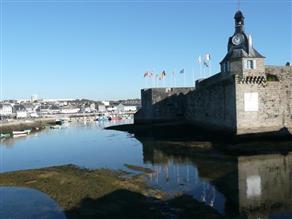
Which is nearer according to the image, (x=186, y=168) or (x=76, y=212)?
(x=76, y=212)

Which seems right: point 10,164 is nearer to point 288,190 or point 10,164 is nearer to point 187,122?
point 288,190

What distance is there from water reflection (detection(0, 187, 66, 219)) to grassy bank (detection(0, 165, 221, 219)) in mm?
262

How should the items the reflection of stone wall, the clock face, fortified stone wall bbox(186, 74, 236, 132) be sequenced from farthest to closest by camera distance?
the clock face, fortified stone wall bbox(186, 74, 236, 132), the reflection of stone wall

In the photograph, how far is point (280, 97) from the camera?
76.2ft

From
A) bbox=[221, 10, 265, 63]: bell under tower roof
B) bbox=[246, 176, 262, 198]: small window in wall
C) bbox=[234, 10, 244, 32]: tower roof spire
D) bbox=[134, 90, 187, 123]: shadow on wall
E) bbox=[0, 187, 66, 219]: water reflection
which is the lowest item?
bbox=[0, 187, 66, 219]: water reflection

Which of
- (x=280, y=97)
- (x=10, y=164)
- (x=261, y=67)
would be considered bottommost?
(x=10, y=164)

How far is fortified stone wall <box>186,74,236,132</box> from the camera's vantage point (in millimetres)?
23453

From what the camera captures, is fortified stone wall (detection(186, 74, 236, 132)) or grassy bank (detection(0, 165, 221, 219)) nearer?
grassy bank (detection(0, 165, 221, 219))

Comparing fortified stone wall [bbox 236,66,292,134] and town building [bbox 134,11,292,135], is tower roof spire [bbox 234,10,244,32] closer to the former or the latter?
town building [bbox 134,11,292,135]

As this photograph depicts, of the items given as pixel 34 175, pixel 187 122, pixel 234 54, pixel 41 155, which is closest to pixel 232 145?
pixel 234 54

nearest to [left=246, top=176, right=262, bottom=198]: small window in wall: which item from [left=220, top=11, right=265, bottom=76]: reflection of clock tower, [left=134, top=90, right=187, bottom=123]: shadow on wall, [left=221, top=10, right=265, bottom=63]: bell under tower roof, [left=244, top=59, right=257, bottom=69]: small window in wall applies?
[left=220, top=11, right=265, bottom=76]: reflection of clock tower

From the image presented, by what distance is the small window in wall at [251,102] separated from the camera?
22.6 m

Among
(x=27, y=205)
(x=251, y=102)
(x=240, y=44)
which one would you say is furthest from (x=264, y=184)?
(x=240, y=44)

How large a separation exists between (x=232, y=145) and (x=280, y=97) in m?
4.95
